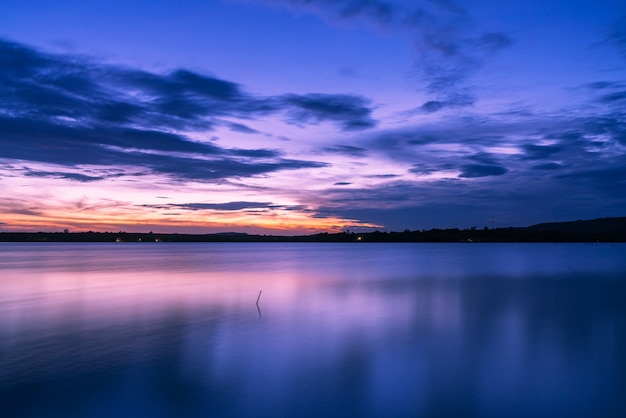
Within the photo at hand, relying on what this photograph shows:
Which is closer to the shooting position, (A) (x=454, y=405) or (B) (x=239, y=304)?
(A) (x=454, y=405)

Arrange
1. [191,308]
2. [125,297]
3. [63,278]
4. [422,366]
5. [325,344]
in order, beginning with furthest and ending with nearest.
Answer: [63,278]
[125,297]
[191,308]
[325,344]
[422,366]

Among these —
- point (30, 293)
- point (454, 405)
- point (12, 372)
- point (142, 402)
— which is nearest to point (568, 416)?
point (454, 405)

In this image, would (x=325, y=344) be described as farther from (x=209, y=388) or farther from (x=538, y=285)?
(x=538, y=285)

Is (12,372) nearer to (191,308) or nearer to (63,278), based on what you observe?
(191,308)

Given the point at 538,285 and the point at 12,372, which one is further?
the point at 538,285

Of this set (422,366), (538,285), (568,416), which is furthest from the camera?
(538,285)

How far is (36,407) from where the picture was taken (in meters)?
7.43

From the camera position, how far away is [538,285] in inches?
1156

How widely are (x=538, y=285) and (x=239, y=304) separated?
18.4 metres

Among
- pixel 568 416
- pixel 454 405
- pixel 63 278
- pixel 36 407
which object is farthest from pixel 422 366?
pixel 63 278

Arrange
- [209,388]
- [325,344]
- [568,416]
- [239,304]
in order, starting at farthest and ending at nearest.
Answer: [239,304], [325,344], [209,388], [568,416]

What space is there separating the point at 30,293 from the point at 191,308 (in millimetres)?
9956

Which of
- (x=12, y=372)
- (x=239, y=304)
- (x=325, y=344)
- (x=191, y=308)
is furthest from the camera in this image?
(x=239, y=304)

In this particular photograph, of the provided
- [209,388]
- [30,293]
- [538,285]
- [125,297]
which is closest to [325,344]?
[209,388]
